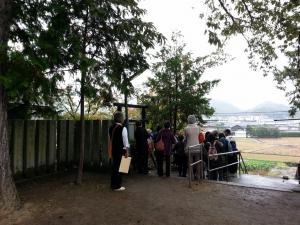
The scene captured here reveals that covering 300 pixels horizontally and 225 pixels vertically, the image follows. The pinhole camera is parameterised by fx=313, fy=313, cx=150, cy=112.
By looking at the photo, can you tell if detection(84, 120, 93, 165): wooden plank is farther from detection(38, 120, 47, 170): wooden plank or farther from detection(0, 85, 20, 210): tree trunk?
detection(0, 85, 20, 210): tree trunk

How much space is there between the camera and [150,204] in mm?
5762

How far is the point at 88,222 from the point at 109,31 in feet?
13.4

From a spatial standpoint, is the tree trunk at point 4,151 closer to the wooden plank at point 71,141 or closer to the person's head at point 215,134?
the wooden plank at point 71,141

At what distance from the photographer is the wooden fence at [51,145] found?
7.21 metres

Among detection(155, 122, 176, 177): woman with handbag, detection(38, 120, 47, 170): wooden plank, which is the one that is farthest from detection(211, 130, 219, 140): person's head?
detection(38, 120, 47, 170): wooden plank

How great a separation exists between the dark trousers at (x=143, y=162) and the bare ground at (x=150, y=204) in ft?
3.71

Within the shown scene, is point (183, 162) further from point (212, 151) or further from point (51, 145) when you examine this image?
point (51, 145)

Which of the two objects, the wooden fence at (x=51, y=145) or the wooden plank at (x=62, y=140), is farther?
the wooden plank at (x=62, y=140)

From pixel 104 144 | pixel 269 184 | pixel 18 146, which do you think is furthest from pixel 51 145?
pixel 269 184

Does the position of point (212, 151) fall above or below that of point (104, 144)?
below

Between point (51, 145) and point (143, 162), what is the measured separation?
98.7 inches

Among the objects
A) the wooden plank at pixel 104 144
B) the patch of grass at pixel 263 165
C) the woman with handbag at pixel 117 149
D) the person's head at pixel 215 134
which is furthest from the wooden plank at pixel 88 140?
the patch of grass at pixel 263 165

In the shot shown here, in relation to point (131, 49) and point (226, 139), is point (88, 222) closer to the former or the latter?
point (131, 49)

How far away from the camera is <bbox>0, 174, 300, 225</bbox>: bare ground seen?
4.96 meters
